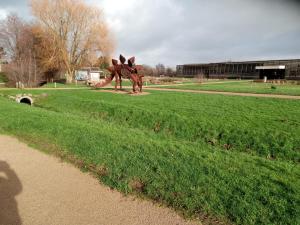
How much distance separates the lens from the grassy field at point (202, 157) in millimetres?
3506

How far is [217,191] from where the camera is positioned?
150 inches

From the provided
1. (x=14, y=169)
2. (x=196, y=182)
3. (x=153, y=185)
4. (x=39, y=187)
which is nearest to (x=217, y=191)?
(x=196, y=182)

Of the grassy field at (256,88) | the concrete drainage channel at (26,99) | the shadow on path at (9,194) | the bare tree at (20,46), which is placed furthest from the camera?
the bare tree at (20,46)

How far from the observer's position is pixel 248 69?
63.4m

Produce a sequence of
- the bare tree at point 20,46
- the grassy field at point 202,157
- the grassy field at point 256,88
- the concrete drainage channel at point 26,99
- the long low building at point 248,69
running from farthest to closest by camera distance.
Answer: the long low building at point 248,69
the bare tree at point 20,46
the concrete drainage channel at point 26,99
the grassy field at point 256,88
the grassy field at point 202,157

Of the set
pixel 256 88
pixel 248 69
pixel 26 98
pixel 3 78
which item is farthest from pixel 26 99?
pixel 248 69

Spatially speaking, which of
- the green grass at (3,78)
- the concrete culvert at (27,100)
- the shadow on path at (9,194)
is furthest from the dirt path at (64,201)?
the green grass at (3,78)

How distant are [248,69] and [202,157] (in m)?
64.6

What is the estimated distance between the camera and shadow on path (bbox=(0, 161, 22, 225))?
10.6 feet

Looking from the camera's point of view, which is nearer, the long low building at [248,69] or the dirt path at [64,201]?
the dirt path at [64,201]

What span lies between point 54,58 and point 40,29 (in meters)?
4.54

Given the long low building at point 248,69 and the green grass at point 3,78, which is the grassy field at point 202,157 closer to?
the green grass at point 3,78

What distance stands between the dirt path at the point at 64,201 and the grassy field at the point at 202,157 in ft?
0.94

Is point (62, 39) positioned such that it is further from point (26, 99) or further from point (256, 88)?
point (256, 88)
